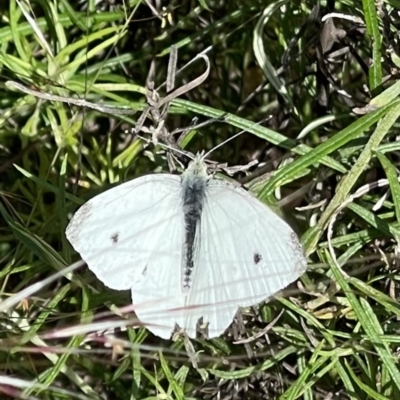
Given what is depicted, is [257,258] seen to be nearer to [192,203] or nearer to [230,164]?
[192,203]

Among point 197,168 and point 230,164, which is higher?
point 197,168

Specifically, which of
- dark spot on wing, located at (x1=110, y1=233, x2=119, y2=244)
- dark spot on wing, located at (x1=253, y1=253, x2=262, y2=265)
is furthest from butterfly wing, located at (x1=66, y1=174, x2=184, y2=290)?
dark spot on wing, located at (x1=253, y1=253, x2=262, y2=265)

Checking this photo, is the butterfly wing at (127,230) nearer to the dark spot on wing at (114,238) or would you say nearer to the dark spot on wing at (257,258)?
the dark spot on wing at (114,238)

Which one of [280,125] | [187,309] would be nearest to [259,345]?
[187,309]

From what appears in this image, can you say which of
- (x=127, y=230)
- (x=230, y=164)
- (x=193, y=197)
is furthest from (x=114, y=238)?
(x=230, y=164)

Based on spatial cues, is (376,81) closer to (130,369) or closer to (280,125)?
(280,125)

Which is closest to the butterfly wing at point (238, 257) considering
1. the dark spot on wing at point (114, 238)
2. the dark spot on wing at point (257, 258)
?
the dark spot on wing at point (257, 258)

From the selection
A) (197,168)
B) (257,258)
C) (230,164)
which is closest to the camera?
(257,258)
